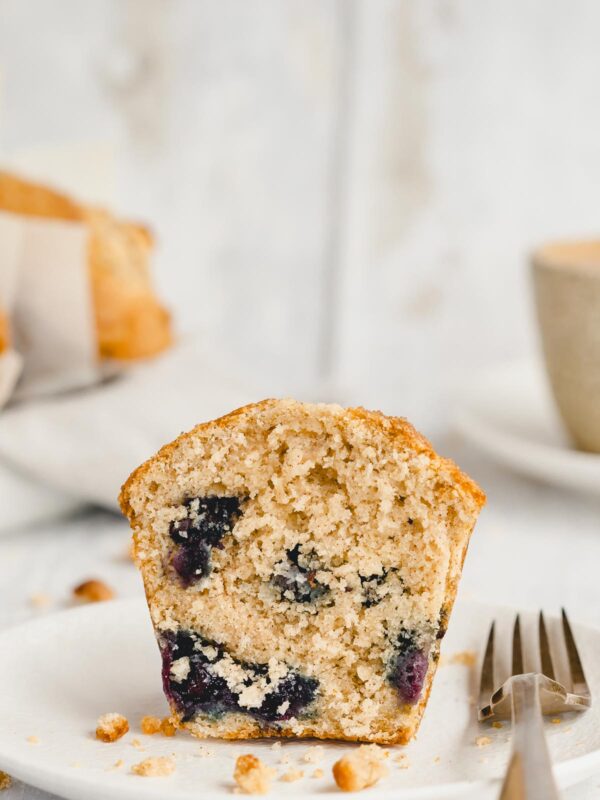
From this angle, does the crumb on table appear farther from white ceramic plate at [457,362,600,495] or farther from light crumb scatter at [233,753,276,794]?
white ceramic plate at [457,362,600,495]

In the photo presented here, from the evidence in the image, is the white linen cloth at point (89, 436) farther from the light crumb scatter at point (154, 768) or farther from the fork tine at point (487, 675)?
the light crumb scatter at point (154, 768)

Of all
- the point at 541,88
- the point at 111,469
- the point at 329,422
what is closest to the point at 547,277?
the point at 111,469

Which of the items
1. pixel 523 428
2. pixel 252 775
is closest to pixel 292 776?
pixel 252 775

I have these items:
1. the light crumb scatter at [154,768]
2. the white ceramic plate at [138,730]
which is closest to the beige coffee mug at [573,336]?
the white ceramic plate at [138,730]

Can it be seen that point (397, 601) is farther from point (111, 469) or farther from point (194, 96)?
point (194, 96)

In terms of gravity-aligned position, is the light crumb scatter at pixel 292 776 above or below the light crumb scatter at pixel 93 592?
above

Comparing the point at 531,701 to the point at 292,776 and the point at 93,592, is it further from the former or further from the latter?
the point at 93,592
